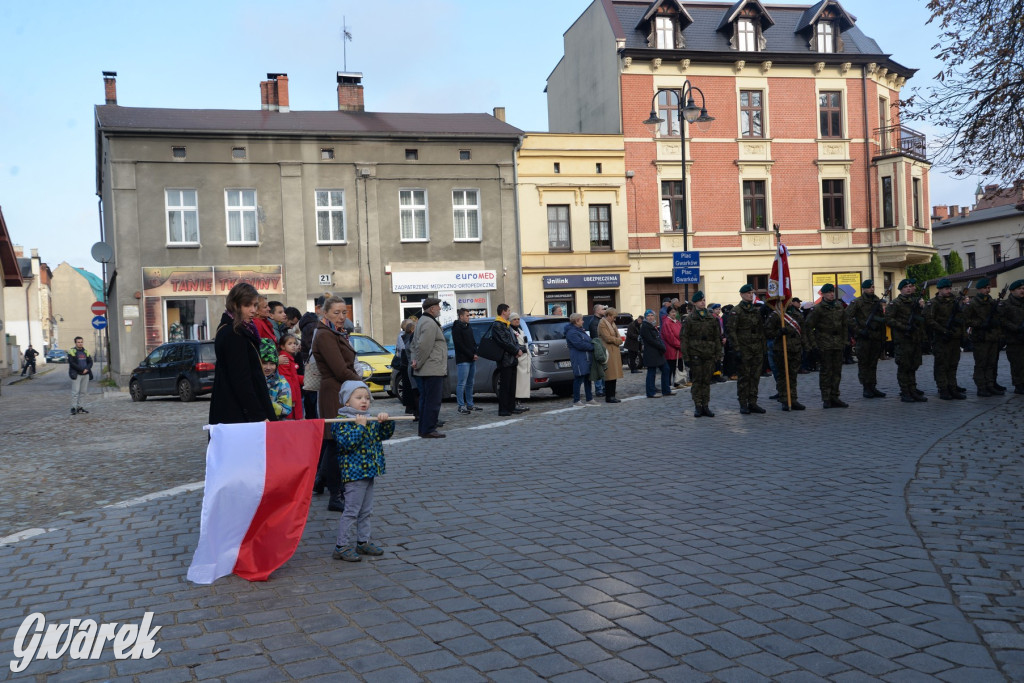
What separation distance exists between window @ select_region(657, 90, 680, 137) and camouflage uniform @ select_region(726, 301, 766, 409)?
24.4 meters

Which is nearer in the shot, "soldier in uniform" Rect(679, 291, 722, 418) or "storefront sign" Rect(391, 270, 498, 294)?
"soldier in uniform" Rect(679, 291, 722, 418)

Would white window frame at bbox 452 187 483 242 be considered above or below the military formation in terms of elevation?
above

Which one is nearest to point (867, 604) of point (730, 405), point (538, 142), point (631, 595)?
point (631, 595)

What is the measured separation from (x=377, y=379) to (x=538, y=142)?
17.3 meters

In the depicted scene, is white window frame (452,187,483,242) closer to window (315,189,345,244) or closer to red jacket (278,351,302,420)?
window (315,189,345,244)

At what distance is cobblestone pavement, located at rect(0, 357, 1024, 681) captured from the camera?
4.16 meters

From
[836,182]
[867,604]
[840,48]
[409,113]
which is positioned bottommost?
[867,604]

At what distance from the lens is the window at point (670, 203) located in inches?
1469

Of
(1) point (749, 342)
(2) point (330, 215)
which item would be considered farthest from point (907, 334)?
(2) point (330, 215)

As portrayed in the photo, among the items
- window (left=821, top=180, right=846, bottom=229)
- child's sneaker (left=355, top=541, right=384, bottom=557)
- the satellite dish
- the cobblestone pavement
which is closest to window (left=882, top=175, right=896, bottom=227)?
window (left=821, top=180, right=846, bottom=229)

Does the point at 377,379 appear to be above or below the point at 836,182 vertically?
below

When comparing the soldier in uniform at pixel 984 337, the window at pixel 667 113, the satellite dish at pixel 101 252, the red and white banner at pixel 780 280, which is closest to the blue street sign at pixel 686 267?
the red and white banner at pixel 780 280

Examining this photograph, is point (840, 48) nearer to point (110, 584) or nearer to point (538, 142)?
point (538, 142)

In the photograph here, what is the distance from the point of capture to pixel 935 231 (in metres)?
76.6
